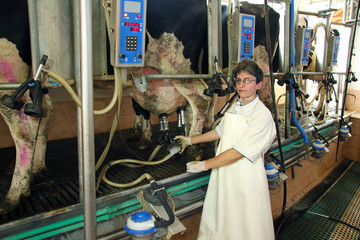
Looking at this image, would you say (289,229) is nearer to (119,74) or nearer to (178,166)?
(178,166)

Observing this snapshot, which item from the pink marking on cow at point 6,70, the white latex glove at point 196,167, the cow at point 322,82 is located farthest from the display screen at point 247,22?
the cow at point 322,82

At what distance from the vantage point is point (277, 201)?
11.6 ft

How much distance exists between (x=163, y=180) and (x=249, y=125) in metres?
0.76

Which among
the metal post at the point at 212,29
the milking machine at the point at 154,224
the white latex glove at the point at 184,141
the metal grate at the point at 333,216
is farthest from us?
the metal grate at the point at 333,216

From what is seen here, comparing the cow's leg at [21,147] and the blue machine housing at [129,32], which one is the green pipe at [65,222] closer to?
the cow's leg at [21,147]

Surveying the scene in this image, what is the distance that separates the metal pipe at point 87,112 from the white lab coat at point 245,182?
1.07 meters

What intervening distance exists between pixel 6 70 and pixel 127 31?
0.79 meters

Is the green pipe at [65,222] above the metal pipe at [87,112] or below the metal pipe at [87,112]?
below

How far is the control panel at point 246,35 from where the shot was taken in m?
2.89

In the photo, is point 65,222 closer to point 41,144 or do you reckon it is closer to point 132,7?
point 41,144

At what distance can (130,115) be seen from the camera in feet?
13.1

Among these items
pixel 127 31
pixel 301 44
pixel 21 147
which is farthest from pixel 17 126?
pixel 301 44

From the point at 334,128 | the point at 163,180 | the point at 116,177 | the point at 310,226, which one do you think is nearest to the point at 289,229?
the point at 310,226

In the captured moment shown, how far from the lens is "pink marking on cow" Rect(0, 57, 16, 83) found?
1766 millimetres
